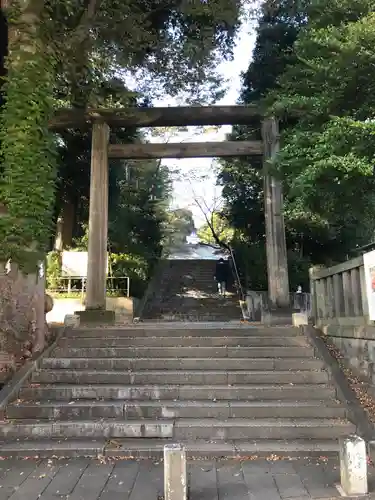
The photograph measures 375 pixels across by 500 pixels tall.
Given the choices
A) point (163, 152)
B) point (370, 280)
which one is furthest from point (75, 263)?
point (370, 280)

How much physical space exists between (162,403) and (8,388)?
2.29m

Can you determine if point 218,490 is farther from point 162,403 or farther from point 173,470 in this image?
point 162,403

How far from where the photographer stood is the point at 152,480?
4504mm

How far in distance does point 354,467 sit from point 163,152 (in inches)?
367

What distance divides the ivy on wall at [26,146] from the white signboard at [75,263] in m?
6.63

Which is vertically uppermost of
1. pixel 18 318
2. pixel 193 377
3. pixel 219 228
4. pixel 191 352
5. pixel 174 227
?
pixel 174 227

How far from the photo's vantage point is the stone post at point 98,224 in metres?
10.9

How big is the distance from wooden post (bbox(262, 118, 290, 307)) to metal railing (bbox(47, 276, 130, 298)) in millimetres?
5345

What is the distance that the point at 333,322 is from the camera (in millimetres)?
7754

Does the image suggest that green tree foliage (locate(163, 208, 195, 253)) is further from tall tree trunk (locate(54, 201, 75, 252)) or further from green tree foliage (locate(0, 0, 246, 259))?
green tree foliage (locate(0, 0, 246, 259))

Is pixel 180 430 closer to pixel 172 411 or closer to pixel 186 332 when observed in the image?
pixel 172 411

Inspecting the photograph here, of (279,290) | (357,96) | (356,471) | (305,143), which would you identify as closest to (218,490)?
(356,471)

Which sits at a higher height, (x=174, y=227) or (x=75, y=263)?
(x=174, y=227)

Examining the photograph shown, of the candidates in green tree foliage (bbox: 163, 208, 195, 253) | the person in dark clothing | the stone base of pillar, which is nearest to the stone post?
the stone base of pillar
